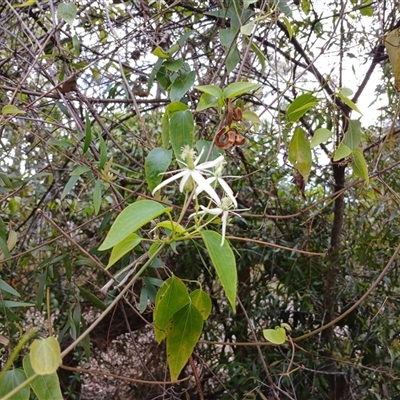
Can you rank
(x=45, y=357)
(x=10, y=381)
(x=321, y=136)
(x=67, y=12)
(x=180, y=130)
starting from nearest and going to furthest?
(x=45, y=357), (x=10, y=381), (x=180, y=130), (x=321, y=136), (x=67, y=12)

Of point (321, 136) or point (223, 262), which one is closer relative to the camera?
point (223, 262)

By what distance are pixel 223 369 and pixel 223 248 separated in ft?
3.62

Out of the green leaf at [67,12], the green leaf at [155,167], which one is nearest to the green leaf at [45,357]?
the green leaf at [155,167]

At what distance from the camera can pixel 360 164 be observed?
68cm

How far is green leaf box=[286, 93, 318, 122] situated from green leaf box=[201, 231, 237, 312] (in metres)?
0.27

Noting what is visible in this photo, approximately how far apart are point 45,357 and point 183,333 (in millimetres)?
181

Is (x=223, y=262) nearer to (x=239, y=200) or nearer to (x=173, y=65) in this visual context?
(x=173, y=65)

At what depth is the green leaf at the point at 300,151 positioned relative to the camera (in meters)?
0.70

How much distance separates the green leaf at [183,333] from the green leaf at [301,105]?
11.2 inches

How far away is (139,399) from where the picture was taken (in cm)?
158

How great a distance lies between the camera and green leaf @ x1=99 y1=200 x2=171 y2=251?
0.38 metres

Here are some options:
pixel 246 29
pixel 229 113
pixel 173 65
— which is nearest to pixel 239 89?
pixel 229 113

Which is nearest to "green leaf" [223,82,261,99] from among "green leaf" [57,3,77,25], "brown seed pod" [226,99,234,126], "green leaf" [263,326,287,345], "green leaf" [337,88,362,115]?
"brown seed pod" [226,99,234,126]

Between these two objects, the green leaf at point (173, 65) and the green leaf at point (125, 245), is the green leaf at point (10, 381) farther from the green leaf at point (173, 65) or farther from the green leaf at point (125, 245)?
the green leaf at point (173, 65)
